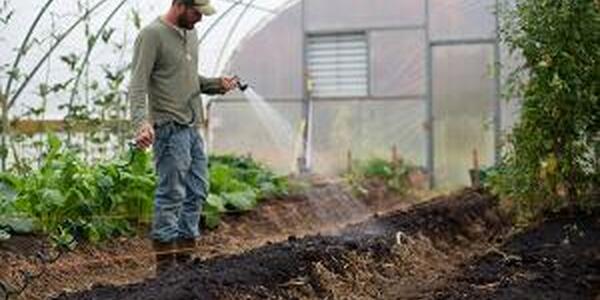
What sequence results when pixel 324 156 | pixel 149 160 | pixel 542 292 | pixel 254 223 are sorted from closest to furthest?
pixel 542 292 → pixel 149 160 → pixel 254 223 → pixel 324 156

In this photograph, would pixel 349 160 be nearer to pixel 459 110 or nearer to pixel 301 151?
pixel 301 151

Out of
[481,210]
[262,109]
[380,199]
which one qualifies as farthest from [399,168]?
[481,210]

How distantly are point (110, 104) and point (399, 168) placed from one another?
16.5 ft

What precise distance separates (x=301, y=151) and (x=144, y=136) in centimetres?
826

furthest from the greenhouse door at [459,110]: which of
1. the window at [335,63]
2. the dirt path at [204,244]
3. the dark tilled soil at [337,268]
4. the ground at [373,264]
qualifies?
the dark tilled soil at [337,268]

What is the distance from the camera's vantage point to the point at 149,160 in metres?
7.50

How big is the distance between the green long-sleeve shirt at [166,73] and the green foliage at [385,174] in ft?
20.6

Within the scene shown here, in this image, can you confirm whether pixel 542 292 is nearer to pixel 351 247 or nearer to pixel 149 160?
pixel 351 247

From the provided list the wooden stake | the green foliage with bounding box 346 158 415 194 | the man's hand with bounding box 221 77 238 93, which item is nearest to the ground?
the man's hand with bounding box 221 77 238 93

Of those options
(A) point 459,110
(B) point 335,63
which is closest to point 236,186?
A: (A) point 459,110

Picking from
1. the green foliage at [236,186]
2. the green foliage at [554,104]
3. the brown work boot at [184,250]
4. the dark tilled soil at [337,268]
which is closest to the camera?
the dark tilled soil at [337,268]

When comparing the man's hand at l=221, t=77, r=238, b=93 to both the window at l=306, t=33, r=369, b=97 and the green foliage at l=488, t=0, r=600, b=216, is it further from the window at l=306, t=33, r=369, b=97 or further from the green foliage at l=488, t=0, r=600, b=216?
the window at l=306, t=33, r=369, b=97

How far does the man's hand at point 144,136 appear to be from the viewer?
17.5 ft

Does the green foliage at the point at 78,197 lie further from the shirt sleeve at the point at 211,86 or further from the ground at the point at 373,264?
the shirt sleeve at the point at 211,86
